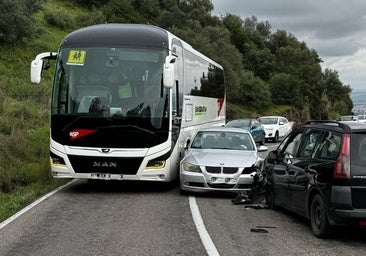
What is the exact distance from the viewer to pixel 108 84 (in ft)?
40.5

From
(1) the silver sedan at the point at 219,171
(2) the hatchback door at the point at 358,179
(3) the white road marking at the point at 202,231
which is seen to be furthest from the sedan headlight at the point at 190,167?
(2) the hatchback door at the point at 358,179

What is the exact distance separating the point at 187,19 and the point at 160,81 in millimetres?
51529

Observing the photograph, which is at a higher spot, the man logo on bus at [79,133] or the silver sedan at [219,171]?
the man logo on bus at [79,133]

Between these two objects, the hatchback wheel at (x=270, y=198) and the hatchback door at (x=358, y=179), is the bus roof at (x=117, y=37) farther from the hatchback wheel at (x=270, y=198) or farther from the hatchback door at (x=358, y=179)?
the hatchback door at (x=358, y=179)

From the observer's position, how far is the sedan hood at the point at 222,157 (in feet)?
39.3

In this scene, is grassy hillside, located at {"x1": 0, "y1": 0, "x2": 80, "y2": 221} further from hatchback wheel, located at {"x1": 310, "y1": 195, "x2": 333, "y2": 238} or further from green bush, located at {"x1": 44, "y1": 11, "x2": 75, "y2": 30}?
green bush, located at {"x1": 44, "y1": 11, "x2": 75, "y2": 30}

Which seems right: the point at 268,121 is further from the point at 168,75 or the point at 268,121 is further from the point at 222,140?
the point at 168,75

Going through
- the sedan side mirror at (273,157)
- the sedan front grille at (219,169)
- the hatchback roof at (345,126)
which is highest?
the hatchback roof at (345,126)

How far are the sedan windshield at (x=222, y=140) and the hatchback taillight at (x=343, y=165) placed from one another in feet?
19.5

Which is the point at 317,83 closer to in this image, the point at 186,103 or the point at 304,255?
the point at 186,103

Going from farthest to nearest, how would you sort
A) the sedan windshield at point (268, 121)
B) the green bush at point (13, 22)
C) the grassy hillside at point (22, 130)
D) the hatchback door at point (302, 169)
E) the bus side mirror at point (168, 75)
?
the sedan windshield at point (268, 121)
the green bush at point (13, 22)
the grassy hillside at point (22, 130)
the bus side mirror at point (168, 75)
the hatchback door at point (302, 169)

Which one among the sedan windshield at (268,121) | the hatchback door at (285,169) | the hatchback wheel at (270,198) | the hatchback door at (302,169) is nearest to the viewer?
the hatchback door at (302,169)

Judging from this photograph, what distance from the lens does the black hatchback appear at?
733cm

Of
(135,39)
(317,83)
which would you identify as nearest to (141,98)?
(135,39)
